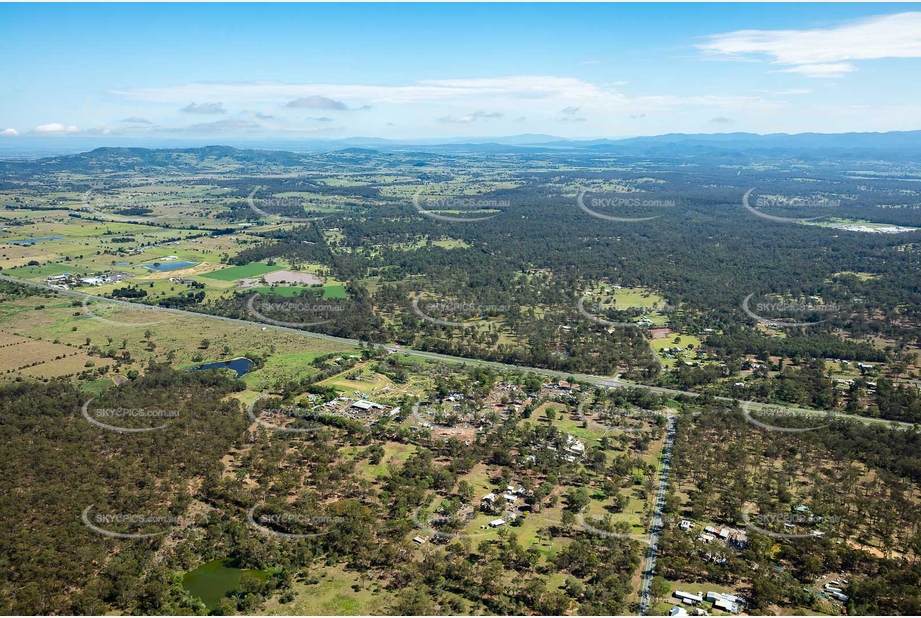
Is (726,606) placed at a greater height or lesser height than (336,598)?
greater

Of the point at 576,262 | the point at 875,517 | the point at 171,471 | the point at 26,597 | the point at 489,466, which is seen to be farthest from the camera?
the point at 576,262

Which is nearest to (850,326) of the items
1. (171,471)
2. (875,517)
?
(875,517)

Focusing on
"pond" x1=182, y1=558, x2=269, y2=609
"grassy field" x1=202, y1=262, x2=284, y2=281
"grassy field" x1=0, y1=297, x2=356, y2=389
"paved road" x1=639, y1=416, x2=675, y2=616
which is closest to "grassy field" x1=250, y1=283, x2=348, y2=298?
"grassy field" x1=202, y1=262, x2=284, y2=281

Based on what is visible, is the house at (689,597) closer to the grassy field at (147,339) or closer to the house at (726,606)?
the house at (726,606)

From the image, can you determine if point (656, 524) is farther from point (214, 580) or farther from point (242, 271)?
point (242, 271)

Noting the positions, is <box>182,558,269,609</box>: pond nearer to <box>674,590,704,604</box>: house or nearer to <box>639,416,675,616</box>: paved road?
<box>639,416,675,616</box>: paved road

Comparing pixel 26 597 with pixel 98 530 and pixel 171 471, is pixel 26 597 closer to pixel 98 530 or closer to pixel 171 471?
pixel 98 530

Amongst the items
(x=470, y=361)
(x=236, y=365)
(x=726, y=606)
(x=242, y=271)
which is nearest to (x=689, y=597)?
(x=726, y=606)
